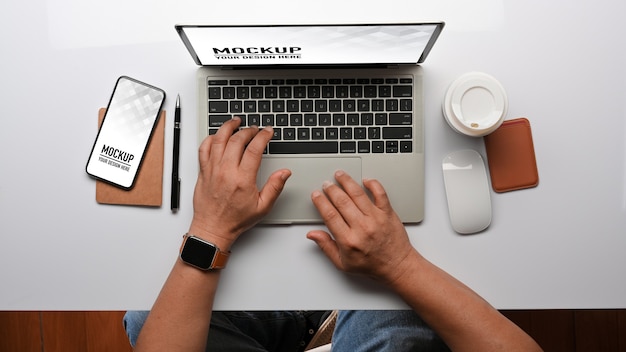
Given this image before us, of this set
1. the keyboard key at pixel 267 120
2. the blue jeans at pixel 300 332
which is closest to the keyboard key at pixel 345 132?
the keyboard key at pixel 267 120

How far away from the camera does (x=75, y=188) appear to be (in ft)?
2.19

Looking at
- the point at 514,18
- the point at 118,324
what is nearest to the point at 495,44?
the point at 514,18

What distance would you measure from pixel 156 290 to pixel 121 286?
5 cm

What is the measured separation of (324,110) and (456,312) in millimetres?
335

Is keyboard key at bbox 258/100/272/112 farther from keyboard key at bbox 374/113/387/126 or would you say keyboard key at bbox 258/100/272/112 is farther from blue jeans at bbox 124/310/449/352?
blue jeans at bbox 124/310/449/352

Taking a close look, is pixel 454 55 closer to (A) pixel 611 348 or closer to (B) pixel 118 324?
(A) pixel 611 348

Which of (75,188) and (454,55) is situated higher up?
(454,55)

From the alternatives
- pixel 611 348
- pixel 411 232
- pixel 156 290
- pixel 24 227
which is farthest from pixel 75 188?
pixel 611 348

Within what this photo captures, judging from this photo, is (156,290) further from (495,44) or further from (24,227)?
(495,44)

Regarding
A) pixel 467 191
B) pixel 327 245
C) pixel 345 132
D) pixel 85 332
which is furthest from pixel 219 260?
pixel 85 332

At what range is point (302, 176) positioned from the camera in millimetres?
639

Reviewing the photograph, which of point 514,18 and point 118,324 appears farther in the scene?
point 118,324

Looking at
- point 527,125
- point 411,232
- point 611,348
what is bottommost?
point 611,348

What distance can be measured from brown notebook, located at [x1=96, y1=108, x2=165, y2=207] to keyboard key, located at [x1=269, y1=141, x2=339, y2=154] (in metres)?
0.18
